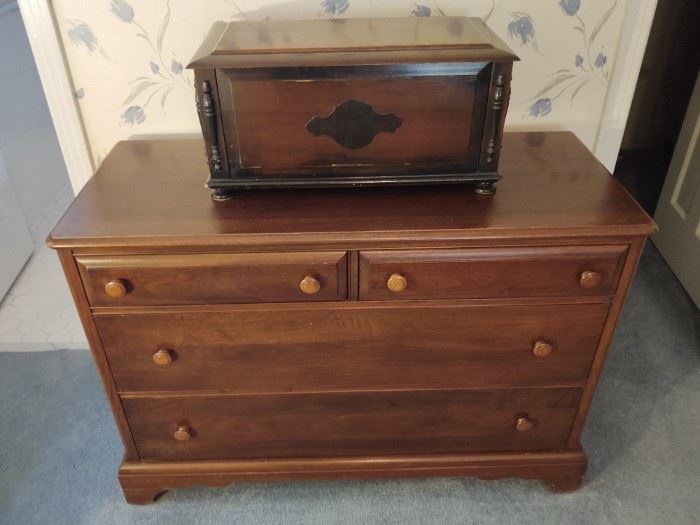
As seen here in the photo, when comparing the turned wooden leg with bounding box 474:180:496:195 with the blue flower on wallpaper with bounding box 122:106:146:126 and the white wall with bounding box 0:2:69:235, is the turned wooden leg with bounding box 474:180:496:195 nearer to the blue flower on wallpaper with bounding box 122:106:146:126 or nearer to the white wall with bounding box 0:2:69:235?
the blue flower on wallpaper with bounding box 122:106:146:126

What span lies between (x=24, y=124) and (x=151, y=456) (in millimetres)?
1707

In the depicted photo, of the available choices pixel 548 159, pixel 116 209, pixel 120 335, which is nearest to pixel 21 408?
pixel 120 335

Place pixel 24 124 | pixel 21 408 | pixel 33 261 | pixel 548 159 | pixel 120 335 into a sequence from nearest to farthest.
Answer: pixel 120 335, pixel 548 159, pixel 21 408, pixel 33 261, pixel 24 124

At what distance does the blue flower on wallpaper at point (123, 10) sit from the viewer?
1.31 metres

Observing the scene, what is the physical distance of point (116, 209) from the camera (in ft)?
3.75

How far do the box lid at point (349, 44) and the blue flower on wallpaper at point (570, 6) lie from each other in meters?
0.26

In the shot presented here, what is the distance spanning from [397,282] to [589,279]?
36 centimetres

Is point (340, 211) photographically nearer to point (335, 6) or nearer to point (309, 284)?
point (309, 284)

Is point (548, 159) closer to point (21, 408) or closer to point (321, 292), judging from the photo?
point (321, 292)

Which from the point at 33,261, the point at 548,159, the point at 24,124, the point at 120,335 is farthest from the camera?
the point at 24,124

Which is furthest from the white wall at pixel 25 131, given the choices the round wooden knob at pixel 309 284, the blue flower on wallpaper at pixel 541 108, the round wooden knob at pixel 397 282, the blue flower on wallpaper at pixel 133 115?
the blue flower on wallpaper at pixel 541 108

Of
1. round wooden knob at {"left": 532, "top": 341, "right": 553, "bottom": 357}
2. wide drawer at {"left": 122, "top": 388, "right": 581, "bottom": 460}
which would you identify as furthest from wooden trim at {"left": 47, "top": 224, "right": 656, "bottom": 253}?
wide drawer at {"left": 122, "top": 388, "right": 581, "bottom": 460}

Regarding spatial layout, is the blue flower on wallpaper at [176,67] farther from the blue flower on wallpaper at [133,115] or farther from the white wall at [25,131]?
the white wall at [25,131]

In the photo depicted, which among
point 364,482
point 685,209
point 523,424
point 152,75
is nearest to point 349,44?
point 152,75
